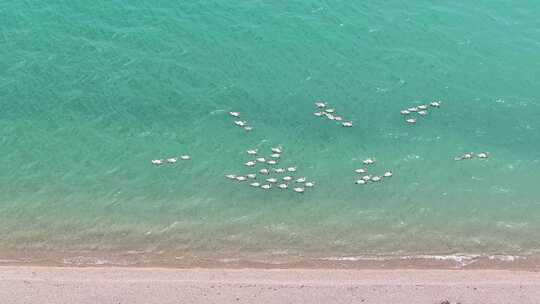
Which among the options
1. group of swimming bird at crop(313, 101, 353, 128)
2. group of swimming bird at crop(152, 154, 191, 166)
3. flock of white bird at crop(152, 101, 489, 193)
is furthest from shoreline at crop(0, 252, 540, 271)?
group of swimming bird at crop(313, 101, 353, 128)

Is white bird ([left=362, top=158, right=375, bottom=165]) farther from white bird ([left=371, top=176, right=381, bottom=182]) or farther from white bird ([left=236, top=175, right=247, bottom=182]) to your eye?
white bird ([left=236, top=175, right=247, bottom=182])

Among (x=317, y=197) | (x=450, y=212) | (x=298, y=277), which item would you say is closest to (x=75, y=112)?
(x=317, y=197)

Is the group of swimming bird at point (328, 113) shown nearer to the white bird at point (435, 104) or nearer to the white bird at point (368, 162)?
the white bird at point (368, 162)

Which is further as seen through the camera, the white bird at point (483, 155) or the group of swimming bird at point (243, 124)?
the group of swimming bird at point (243, 124)

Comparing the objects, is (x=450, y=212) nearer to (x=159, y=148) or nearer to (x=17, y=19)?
(x=159, y=148)

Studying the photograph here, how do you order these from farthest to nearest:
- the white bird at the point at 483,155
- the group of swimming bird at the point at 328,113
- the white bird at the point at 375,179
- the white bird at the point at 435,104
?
the white bird at the point at 435,104
the group of swimming bird at the point at 328,113
the white bird at the point at 483,155
the white bird at the point at 375,179

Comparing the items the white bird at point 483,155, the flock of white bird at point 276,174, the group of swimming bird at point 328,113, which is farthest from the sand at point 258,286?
the group of swimming bird at point 328,113
